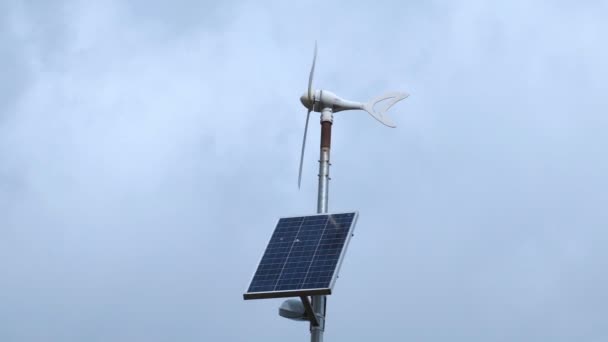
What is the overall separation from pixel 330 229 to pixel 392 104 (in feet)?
29.2

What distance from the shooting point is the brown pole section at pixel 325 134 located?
37.1 metres

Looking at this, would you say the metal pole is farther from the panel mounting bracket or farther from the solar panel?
the solar panel

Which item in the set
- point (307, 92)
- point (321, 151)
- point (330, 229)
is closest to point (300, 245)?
point (330, 229)

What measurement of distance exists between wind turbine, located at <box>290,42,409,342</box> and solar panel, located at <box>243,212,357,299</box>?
0.80m

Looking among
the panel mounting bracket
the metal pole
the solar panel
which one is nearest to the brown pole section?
the metal pole

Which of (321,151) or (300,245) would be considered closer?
(300,245)

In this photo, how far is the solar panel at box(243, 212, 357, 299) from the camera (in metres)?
31.6

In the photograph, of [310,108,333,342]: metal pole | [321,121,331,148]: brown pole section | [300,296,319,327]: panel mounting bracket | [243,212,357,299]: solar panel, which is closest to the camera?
[243,212,357,299]: solar panel

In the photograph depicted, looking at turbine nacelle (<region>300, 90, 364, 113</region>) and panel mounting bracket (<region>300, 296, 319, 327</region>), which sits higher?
turbine nacelle (<region>300, 90, 364, 113</region>)

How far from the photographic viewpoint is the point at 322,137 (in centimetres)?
3750

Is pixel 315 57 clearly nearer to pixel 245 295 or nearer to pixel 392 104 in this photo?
pixel 392 104

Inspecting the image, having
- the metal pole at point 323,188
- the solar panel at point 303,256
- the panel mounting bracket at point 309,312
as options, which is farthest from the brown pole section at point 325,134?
the panel mounting bracket at point 309,312

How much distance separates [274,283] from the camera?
3228 cm

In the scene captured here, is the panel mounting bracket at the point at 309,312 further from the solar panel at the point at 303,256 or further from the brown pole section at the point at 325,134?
the brown pole section at the point at 325,134
